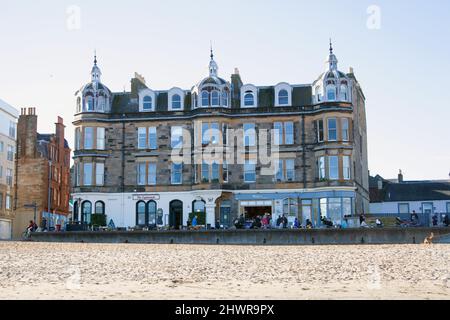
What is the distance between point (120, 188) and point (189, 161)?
608cm

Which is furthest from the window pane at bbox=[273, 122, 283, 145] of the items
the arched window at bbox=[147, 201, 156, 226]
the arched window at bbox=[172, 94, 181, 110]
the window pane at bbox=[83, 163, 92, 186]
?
the window pane at bbox=[83, 163, 92, 186]

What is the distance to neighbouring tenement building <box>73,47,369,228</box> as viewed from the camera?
171 ft

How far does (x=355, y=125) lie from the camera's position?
55.6m

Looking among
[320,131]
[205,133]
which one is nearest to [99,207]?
[205,133]

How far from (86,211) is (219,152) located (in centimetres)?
1203

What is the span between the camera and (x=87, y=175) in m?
54.9

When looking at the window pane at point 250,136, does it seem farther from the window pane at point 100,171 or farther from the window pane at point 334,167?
the window pane at point 100,171

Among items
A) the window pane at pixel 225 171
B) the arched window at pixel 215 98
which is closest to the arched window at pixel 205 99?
the arched window at pixel 215 98

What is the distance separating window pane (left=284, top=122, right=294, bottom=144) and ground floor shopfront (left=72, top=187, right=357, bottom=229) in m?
4.06

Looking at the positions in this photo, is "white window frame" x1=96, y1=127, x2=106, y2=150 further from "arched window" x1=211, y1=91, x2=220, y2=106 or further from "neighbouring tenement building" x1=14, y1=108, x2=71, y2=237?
"neighbouring tenement building" x1=14, y1=108, x2=71, y2=237

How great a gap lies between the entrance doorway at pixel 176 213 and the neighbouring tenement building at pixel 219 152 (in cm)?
8

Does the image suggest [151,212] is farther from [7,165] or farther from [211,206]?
[7,165]

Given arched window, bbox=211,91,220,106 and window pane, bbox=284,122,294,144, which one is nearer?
window pane, bbox=284,122,294,144
